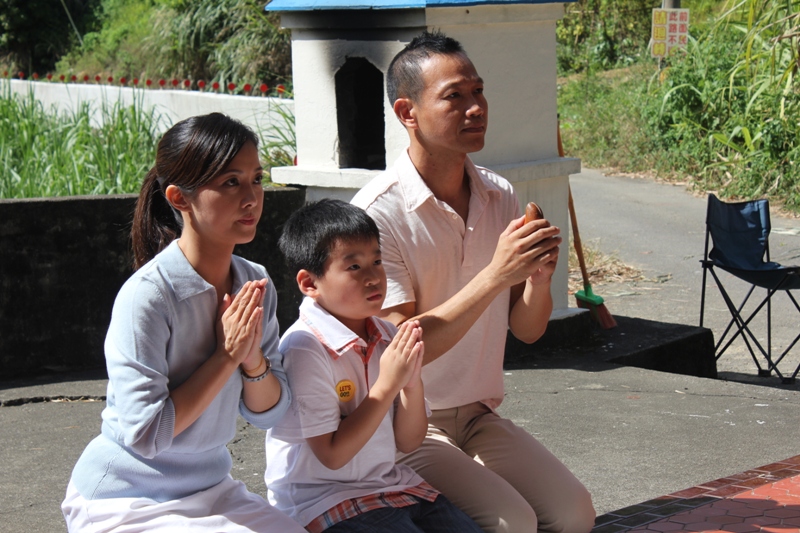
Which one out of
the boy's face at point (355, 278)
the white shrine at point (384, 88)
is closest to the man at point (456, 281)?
the boy's face at point (355, 278)

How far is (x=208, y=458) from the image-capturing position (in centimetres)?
266

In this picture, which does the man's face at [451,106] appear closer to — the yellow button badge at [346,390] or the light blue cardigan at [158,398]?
the yellow button badge at [346,390]

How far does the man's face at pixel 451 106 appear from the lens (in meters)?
3.31

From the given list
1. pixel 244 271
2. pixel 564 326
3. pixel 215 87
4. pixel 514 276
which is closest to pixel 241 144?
pixel 244 271

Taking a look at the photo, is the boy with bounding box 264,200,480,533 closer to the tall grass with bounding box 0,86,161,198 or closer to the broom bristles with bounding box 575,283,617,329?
the broom bristles with bounding box 575,283,617,329

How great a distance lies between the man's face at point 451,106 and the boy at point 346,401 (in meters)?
0.53

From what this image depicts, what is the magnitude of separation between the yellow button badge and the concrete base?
10.5ft

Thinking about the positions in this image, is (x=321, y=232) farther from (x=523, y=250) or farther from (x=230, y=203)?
(x=523, y=250)

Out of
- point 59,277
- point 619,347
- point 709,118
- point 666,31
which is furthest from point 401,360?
point 666,31

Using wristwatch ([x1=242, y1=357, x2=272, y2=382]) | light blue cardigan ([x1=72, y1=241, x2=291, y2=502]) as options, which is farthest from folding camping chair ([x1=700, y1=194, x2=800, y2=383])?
light blue cardigan ([x1=72, y1=241, x2=291, y2=502])

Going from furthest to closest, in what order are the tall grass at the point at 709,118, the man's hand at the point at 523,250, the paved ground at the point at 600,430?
the tall grass at the point at 709,118 < the paved ground at the point at 600,430 < the man's hand at the point at 523,250

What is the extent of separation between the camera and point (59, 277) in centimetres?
568

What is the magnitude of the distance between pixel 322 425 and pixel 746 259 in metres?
4.83

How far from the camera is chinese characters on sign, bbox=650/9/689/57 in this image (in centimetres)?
1623
